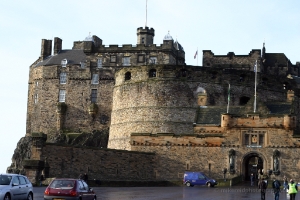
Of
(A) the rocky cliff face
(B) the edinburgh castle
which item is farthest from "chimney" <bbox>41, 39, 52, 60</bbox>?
(A) the rocky cliff face

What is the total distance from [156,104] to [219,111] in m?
8.54

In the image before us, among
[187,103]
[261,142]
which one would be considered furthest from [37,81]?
[261,142]

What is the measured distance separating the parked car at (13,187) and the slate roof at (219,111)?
2767 cm

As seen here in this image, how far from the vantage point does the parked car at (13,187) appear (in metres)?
20.2

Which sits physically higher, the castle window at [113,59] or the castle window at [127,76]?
the castle window at [113,59]

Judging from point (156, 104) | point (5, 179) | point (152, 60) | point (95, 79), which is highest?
point (152, 60)

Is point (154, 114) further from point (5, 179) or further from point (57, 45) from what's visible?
point (5, 179)

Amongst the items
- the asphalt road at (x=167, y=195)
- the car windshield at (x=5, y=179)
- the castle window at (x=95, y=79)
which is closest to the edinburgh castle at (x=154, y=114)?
the castle window at (x=95, y=79)

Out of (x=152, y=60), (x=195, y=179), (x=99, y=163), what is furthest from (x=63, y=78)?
(x=195, y=179)

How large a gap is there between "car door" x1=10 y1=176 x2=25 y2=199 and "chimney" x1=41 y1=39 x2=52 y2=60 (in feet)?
168

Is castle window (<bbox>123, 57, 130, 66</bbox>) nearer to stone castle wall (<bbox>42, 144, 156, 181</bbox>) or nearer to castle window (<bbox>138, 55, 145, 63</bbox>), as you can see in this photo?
castle window (<bbox>138, 55, 145, 63</bbox>)

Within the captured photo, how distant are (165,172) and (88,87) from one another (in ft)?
75.9

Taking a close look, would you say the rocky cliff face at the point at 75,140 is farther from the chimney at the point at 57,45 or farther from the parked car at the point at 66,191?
the parked car at the point at 66,191

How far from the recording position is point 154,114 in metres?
56.2
